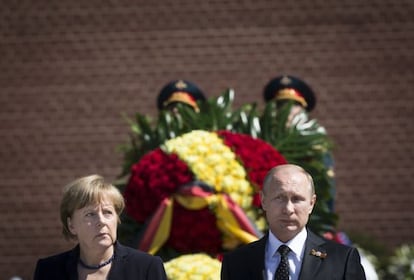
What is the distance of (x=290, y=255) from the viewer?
409 centimetres

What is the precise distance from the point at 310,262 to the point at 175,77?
21.0 ft

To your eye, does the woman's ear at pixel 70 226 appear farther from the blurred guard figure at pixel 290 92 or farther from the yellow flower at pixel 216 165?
the blurred guard figure at pixel 290 92

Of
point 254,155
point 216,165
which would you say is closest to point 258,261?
point 216,165

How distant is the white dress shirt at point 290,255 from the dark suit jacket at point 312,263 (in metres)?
0.02

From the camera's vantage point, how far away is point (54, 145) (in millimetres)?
10438

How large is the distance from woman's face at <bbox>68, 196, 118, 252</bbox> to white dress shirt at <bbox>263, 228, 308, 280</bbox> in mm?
653

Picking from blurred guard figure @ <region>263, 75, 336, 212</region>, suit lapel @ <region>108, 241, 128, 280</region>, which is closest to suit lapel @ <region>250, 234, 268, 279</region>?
suit lapel @ <region>108, 241, 128, 280</region>

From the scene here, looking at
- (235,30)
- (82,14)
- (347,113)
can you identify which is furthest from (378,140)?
(82,14)

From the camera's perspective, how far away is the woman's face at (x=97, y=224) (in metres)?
4.19

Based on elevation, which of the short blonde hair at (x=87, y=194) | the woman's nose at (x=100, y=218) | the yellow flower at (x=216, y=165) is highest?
the yellow flower at (x=216, y=165)

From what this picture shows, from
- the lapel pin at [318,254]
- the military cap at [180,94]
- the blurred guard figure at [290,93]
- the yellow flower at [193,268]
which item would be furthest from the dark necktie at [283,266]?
the blurred guard figure at [290,93]

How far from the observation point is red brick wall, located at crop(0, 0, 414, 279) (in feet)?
33.6

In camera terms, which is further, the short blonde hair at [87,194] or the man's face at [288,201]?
the short blonde hair at [87,194]

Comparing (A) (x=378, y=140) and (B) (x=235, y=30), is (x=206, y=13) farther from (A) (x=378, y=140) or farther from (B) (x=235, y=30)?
(A) (x=378, y=140)
